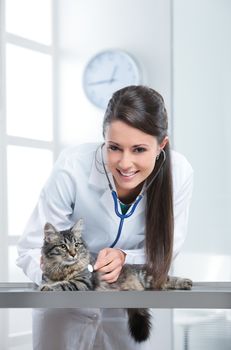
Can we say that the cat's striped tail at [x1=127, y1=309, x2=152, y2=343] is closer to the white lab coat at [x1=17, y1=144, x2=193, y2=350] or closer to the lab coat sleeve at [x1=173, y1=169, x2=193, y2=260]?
the white lab coat at [x1=17, y1=144, x2=193, y2=350]

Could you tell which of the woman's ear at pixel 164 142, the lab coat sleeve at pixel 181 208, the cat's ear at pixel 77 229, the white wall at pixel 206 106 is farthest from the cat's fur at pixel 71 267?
the white wall at pixel 206 106

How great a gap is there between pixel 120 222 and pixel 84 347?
28 centimetres

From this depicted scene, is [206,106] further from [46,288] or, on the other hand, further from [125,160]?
[46,288]

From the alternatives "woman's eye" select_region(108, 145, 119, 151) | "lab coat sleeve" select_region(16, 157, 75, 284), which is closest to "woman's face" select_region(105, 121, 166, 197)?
"woman's eye" select_region(108, 145, 119, 151)

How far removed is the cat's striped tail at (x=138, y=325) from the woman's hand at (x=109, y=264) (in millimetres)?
158

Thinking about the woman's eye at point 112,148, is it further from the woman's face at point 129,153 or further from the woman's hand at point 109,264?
the woman's hand at point 109,264

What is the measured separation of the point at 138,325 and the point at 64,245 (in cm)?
29

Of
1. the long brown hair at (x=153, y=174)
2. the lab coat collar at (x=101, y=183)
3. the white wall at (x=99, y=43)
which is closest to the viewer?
the long brown hair at (x=153, y=174)

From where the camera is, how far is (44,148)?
2.37 m

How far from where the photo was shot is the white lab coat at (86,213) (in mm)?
1495

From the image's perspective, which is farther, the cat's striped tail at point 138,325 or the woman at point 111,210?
the cat's striped tail at point 138,325

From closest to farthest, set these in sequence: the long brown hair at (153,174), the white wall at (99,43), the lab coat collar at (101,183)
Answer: the long brown hair at (153,174) → the lab coat collar at (101,183) → the white wall at (99,43)

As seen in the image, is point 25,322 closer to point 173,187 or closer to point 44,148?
point 44,148

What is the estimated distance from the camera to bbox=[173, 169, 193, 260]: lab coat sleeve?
150 centimetres
